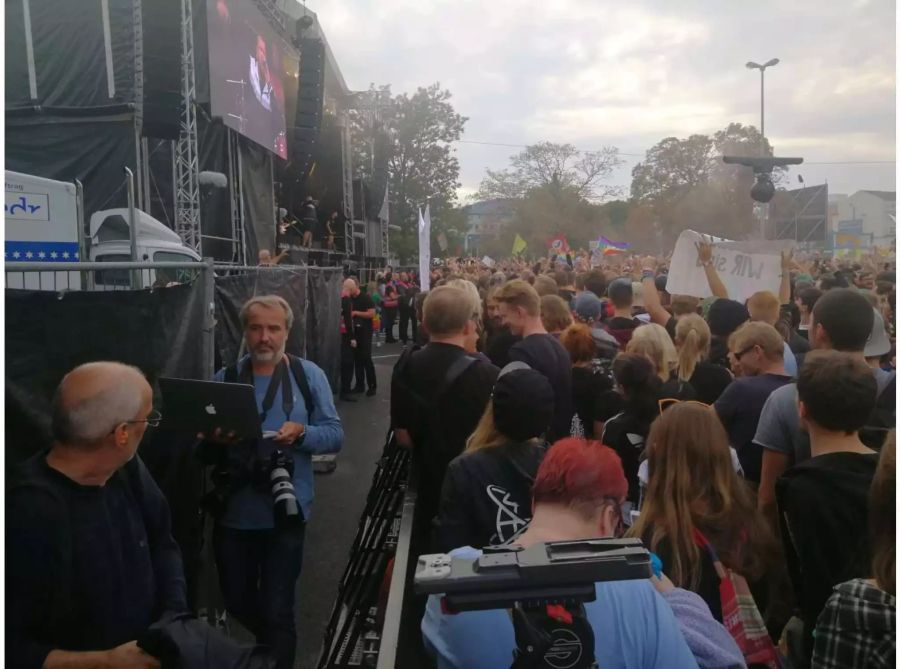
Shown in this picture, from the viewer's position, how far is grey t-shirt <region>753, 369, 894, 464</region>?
3171 mm

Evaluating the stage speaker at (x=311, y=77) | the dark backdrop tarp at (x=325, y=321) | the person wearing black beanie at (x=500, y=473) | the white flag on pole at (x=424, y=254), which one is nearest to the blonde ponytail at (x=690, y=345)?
the person wearing black beanie at (x=500, y=473)

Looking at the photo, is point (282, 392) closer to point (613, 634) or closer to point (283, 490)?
point (283, 490)

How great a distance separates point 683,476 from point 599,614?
1.10m

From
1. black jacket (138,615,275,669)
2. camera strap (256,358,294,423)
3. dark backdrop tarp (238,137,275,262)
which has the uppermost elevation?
dark backdrop tarp (238,137,275,262)

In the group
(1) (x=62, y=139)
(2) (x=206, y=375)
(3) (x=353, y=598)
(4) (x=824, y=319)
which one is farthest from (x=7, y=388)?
(1) (x=62, y=139)

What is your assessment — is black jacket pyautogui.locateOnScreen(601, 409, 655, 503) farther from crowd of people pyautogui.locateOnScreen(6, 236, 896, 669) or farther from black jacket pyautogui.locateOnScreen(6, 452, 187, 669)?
black jacket pyautogui.locateOnScreen(6, 452, 187, 669)

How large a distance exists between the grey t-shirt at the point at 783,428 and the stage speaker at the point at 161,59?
11.1 m

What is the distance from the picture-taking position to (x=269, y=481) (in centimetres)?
334

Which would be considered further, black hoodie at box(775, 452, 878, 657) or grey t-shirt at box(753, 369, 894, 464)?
grey t-shirt at box(753, 369, 894, 464)

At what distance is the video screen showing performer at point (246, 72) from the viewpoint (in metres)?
14.6

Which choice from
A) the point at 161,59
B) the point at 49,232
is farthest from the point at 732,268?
the point at 161,59

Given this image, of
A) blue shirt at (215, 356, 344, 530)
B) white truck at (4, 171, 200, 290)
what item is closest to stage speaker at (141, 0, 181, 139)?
white truck at (4, 171, 200, 290)

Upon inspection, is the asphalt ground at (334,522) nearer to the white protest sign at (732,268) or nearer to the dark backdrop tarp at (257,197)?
the white protest sign at (732,268)

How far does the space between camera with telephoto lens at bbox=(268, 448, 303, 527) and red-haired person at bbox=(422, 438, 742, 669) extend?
1603 millimetres
